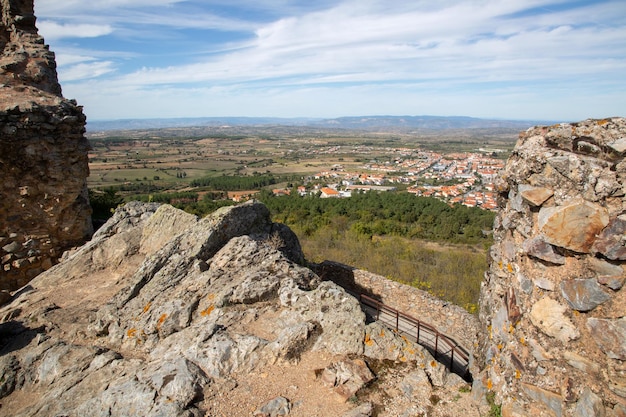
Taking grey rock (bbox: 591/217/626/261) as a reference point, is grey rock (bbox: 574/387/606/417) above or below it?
below

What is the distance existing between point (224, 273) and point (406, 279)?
503 inches

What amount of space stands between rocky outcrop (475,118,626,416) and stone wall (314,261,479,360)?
21.4 ft

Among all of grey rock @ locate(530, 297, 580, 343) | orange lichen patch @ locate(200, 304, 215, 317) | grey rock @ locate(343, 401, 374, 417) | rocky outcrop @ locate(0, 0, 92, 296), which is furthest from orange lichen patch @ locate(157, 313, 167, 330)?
rocky outcrop @ locate(0, 0, 92, 296)

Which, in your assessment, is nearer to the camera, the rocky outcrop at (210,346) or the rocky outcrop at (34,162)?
the rocky outcrop at (210,346)

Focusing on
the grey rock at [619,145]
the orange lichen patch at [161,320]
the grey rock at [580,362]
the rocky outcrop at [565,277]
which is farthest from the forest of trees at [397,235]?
the orange lichen patch at [161,320]

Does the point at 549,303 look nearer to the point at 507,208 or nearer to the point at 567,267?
the point at 567,267

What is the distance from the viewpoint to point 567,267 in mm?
4012

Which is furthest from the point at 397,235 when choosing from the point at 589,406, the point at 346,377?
the point at 589,406

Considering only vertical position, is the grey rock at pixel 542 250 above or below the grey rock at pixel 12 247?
above

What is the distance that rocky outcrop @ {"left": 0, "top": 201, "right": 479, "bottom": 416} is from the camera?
4.98 m

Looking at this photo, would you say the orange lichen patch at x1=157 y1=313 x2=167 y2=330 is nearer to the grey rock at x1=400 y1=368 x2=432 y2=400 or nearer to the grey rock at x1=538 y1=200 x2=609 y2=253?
the grey rock at x1=400 y1=368 x2=432 y2=400

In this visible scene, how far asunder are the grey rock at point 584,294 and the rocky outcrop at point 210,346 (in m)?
2.01

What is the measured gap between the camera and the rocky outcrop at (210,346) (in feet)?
16.3

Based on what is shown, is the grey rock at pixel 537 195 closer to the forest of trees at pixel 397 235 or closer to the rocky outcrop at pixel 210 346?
the rocky outcrop at pixel 210 346
